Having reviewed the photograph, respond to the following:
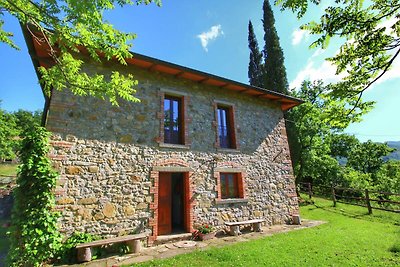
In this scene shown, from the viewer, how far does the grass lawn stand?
15.6ft

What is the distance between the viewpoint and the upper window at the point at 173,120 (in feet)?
25.2

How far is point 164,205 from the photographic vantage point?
7047 millimetres

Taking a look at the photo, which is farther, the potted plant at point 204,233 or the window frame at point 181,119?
the window frame at point 181,119

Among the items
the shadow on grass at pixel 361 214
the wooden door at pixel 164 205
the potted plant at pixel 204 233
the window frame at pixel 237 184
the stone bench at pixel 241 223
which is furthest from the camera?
the shadow on grass at pixel 361 214

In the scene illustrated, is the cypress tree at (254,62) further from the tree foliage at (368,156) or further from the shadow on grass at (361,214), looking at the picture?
the tree foliage at (368,156)

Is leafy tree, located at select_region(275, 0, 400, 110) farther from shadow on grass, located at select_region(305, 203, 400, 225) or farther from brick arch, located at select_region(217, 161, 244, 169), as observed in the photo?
shadow on grass, located at select_region(305, 203, 400, 225)

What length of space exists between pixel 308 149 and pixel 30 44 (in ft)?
55.5

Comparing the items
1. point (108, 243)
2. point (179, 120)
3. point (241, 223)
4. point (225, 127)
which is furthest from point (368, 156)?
point (108, 243)

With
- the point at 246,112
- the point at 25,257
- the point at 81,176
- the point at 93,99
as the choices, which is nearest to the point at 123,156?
the point at 81,176

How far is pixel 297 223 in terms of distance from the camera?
9.04 m

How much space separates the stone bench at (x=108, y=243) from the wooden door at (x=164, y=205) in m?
1.08

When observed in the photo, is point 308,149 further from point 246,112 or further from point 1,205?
point 1,205

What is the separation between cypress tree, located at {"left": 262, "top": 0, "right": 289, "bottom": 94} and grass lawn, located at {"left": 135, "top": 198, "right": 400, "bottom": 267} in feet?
37.2

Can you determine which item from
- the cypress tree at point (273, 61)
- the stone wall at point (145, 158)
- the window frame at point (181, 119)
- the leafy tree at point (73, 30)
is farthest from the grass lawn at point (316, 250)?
the cypress tree at point (273, 61)
